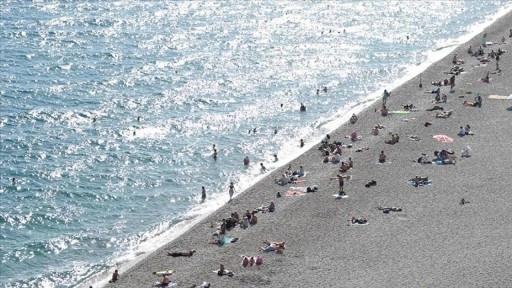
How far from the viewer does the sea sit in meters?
52.1

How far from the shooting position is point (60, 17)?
335 feet

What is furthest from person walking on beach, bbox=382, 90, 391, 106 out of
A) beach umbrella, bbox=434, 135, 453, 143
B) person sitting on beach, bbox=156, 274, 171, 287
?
person sitting on beach, bbox=156, 274, 171, 287

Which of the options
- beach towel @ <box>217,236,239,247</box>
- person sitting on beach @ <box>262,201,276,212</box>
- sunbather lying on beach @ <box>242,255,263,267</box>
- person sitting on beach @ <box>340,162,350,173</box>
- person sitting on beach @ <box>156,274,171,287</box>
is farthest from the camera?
person sitting on beach @ <box>340,162,350,173</box>

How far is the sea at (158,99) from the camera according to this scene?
52125 mm

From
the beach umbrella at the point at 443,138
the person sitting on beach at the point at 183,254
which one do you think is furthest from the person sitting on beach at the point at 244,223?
the beach umbrella at the point at 443,138

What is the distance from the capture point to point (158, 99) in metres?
73.0

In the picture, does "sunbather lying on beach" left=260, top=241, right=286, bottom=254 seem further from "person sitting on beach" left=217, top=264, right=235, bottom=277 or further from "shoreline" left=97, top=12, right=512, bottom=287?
"person sitting on beach" left=217, top=264, right=235, bottom=277

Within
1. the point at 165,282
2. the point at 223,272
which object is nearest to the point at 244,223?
the point at 223,272

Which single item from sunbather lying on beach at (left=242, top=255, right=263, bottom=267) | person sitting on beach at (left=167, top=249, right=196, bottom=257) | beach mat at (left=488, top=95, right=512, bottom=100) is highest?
beach mat at (left=488, top=95, right=512, bottom=100)

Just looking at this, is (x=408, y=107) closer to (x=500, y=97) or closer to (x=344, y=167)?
(x=500, y=97)

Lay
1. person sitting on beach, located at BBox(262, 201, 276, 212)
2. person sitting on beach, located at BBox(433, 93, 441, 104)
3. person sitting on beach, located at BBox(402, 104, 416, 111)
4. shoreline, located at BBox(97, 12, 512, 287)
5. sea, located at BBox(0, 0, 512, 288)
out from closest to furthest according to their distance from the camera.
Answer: shoreline, located at BBox(97, 12, 512, 287)
person sitting on beach, located at BBox(262, 201, 276, 212)
sea, located at BBox(0, 0, 512, 288)
person sitting on beach, located at BBox(402, 104, 416, 111)
person sitting on beach, located at BBox(433, 93, 441, 104)

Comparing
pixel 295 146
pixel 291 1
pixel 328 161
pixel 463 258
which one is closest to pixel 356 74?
pixel 295 146

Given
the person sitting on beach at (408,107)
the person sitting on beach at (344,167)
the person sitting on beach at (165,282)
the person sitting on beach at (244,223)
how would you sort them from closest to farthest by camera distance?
1. the person sitting on beach at (165,282)
2. the person sitting on beach at (244,223)
3. the person sitting on beach at (344,167)
4. the person sitting on beach at (408,107)

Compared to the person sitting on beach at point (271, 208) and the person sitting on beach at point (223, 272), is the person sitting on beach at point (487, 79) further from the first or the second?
the person sitting on beach at point (223, 272)
